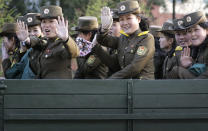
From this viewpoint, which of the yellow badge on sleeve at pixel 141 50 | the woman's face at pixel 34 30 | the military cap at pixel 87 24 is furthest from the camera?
the military cap at pixel 87 24

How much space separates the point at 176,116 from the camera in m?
3.61

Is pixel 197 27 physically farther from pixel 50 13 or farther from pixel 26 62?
pixel 26 62

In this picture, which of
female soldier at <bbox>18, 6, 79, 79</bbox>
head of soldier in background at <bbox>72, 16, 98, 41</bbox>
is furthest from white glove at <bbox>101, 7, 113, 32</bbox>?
head of soldier in background at <bbox>72, 16, 98, 41</bbox>

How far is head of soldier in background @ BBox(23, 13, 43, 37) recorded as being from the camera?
18.5 ft

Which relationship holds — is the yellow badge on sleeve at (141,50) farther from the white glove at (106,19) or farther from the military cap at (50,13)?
the military cap at (50,13)

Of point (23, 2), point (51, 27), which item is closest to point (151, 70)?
point (51, 27)

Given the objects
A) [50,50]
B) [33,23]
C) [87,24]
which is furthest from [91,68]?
[33,23]

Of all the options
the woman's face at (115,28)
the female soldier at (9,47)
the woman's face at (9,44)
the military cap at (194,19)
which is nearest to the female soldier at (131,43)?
the military cap at (194,19)

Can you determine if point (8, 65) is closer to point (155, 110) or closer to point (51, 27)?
point (51, 27)

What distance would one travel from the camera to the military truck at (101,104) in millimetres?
3590

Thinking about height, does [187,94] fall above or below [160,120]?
above

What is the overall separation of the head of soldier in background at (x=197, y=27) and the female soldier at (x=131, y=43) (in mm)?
503

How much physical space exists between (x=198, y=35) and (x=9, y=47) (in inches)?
120

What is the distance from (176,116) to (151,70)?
1088 mm
